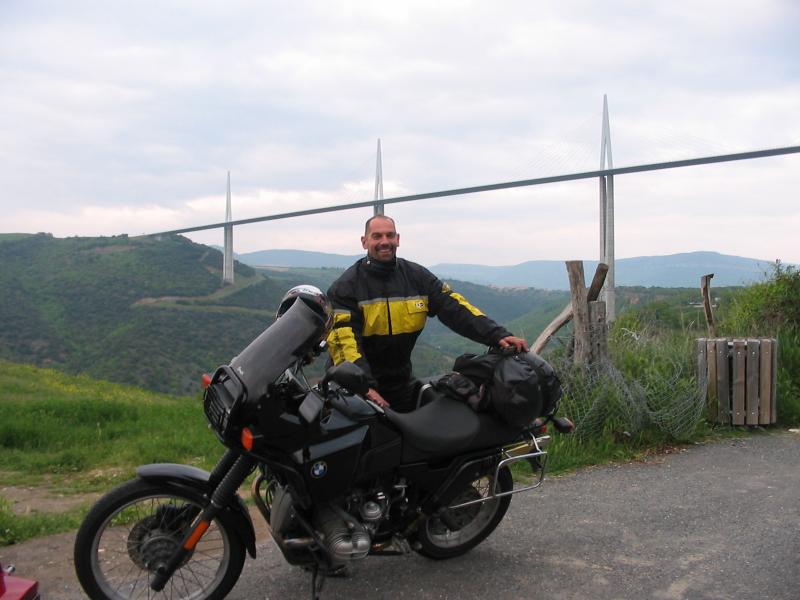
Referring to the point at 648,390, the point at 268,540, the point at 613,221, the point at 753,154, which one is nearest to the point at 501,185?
the point at 613,221

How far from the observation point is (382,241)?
4.11m

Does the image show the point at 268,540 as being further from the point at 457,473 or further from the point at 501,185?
the point at 501,185

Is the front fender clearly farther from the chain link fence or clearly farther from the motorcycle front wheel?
the chain link fence

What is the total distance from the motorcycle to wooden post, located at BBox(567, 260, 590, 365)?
3341 mm

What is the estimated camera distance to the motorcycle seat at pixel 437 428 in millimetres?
3307

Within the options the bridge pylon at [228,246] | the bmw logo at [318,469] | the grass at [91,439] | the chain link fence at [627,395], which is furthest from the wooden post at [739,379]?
the bridge pylon at [228,246]

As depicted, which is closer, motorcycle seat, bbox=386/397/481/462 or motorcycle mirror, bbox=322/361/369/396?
motorcycle mirror, bbox=322/361/369/396

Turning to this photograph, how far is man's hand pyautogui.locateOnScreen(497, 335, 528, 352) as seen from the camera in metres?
3.79

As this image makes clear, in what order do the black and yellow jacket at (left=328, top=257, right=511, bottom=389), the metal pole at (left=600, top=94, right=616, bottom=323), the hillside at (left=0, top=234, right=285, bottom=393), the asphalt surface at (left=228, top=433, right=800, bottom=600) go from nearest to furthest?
the asphalt surface at (left=228, top=433, right=800, bottom=600), the black and yellow jacket at (left=328, top=257, right=511, bottom=389), the metal pole at (left=600, top=94, right=616, bottom=323), the hillside at (left=0, top=234, right=285, bottom=393)

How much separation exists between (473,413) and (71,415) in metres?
5.10

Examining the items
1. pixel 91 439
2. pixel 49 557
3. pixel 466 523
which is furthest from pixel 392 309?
pixel 91 439

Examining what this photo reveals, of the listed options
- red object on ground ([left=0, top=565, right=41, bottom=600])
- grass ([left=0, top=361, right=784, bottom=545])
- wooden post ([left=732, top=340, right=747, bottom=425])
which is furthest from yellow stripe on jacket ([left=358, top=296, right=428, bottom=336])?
wooden post ([left=732, top=340, right=747, bottom=425])

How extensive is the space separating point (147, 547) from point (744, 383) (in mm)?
5520

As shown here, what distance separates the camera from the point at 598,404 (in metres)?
6.15
